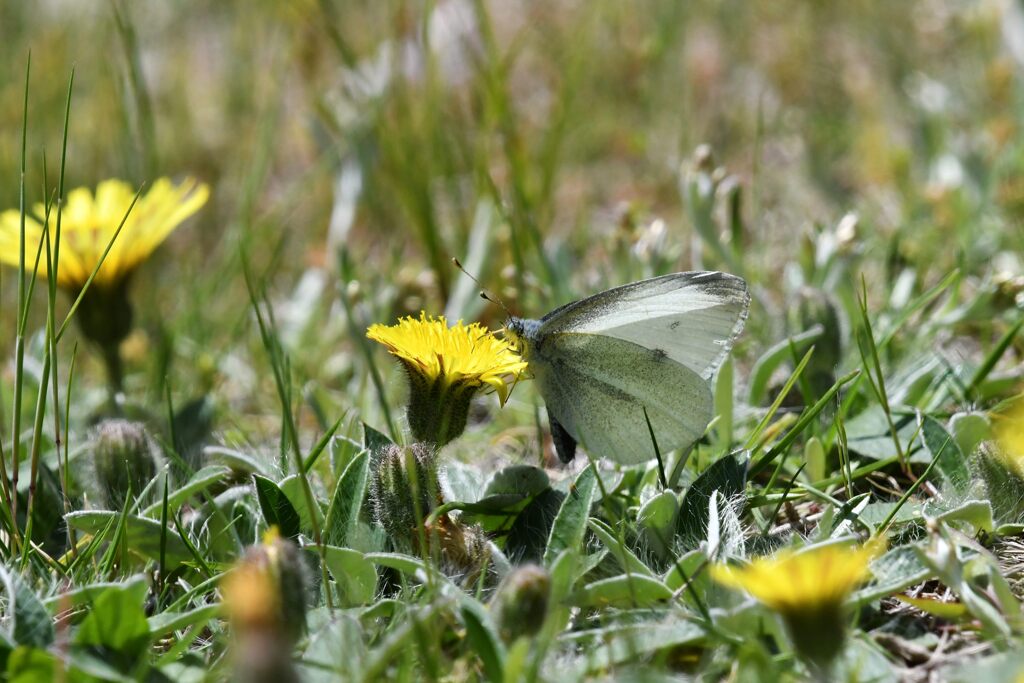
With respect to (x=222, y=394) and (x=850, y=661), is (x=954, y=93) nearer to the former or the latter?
(x=222, y=394)

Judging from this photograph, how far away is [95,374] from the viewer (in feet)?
13.1

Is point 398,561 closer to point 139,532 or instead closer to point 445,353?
point 445,353

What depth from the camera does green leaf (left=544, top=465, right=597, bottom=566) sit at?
1933 millimetres

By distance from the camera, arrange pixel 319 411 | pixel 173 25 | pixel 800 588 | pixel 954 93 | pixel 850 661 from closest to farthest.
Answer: pixel 800 588, pixel 850 661, pixel 319 411, pixel 954 93, pixel 173 25

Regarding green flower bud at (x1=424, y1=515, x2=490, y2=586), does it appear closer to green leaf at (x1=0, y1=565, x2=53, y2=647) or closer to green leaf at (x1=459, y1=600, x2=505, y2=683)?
green leaf at (x1=459, y1=600, x2=505, y2=683)

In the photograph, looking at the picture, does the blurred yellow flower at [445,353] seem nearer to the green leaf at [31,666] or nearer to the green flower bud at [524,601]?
the green flower bud at [524,601]

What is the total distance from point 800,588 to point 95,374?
3246 mm

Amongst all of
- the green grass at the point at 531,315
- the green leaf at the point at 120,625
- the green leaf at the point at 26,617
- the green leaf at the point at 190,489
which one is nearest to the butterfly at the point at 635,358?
the green grass at the point at 531,315

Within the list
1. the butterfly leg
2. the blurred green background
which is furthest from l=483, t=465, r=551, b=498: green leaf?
Result: the blurred green background

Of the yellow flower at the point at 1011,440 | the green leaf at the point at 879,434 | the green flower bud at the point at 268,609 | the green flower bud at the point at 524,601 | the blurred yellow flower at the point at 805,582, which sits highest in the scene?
the green flower bud at the point at 268,609

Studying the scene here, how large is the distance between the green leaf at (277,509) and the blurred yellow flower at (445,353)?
0.34 m

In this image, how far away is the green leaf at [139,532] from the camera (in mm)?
2012

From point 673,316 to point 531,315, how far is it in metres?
1.37

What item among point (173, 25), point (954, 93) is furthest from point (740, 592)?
point (173, 25)
